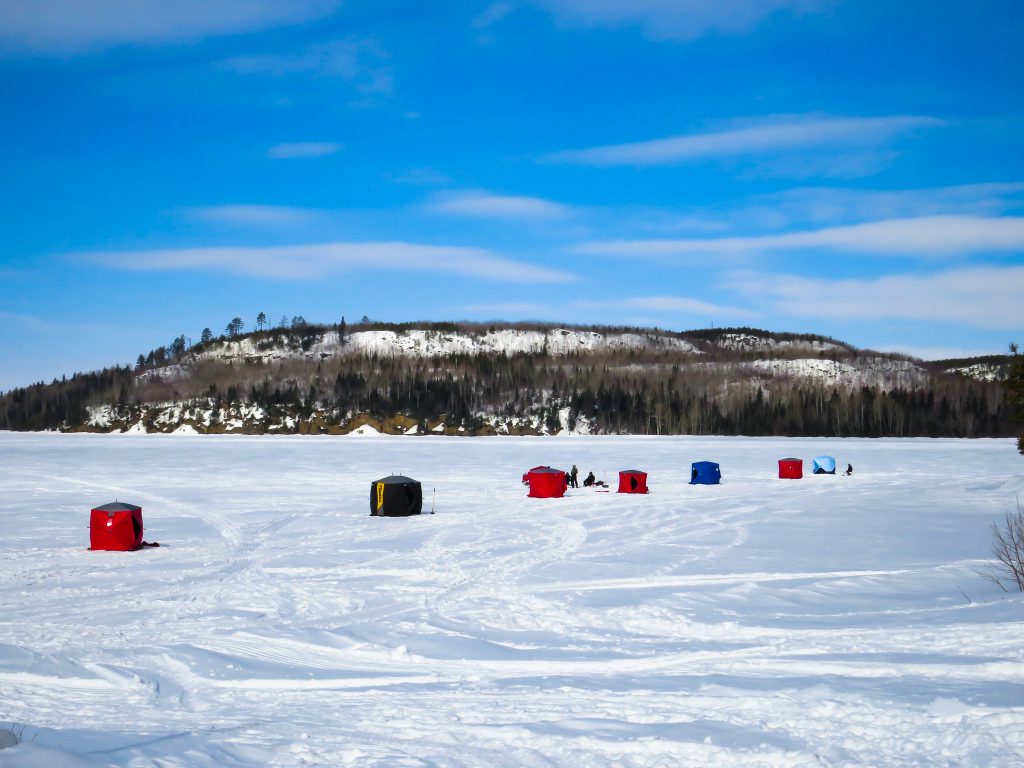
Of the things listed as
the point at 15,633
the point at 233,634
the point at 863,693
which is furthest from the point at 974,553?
the point at 15,633

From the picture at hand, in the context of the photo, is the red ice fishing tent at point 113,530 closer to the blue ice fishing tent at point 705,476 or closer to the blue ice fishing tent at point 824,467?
the blue ice fishing tent at point 705,476

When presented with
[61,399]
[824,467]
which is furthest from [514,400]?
[824,467]

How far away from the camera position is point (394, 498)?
2344 centimetres

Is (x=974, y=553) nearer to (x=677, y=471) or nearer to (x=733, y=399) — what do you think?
(x=677, y=471)

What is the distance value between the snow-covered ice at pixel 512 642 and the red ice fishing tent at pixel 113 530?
37cm

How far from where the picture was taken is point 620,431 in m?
135

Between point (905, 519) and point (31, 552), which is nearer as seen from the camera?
point (31, 552)

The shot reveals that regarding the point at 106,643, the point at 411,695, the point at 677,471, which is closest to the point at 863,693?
the point at 411,695

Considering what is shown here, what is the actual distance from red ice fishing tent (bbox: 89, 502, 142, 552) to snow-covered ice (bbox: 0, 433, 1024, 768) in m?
0.37

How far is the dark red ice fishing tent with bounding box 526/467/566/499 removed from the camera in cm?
2878

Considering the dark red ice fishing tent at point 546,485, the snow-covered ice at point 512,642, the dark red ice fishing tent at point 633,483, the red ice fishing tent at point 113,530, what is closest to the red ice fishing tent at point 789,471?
the dark red ice fishing tent at point 633,483

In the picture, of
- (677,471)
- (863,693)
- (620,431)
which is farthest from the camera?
(620,431)

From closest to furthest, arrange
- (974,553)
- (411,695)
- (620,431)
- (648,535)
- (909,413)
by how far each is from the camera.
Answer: (411,695) → (974,553) → (648,535) → (909,413) → (620,431)

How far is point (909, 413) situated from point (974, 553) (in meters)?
115
